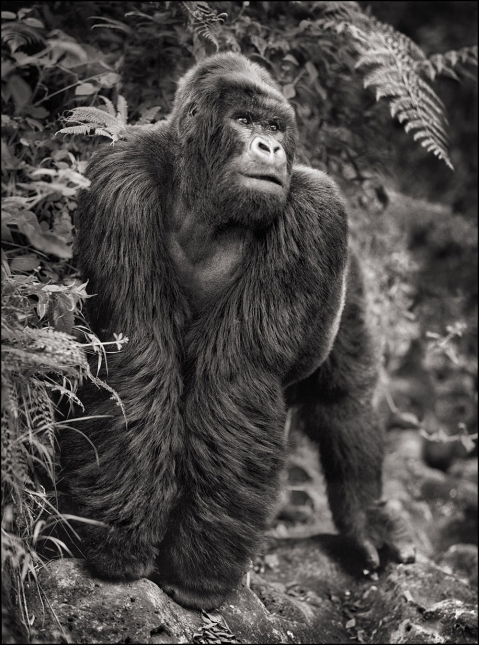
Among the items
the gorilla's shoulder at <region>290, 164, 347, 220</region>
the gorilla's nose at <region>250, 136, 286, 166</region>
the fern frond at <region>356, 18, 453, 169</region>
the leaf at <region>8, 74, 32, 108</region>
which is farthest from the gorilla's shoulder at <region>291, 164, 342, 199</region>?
the leaf at <region>8, 74, 32, 108</region>

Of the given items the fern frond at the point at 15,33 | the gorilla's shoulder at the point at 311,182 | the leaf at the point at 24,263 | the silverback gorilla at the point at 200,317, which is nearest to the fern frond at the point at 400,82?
the gorilla's shoulder at the point at 311,182

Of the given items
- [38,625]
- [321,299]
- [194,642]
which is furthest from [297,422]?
[38,625]

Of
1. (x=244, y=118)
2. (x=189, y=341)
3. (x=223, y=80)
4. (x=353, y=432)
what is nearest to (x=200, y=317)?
(x=189, y=341)

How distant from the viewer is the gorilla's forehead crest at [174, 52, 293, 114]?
2967 mm

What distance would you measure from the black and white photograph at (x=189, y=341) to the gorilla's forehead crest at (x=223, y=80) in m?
0.01

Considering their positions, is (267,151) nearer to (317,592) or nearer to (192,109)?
(192,109)

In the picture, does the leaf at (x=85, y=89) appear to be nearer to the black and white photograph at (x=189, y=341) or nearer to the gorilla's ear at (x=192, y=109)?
the black and white photograph at (x=189, y=341)

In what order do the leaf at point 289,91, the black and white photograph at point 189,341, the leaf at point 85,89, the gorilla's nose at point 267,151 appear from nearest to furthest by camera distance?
the black and white photograph at point 189,341 < the gorilla's nose at point 267,151 < the leaf at point 85,89 < the leaf at point 289,91

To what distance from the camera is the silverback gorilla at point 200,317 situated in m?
2.73

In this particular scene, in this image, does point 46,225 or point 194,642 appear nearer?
point 194,642

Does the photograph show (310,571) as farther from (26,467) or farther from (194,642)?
(26,467)

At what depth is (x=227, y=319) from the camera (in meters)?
2.87

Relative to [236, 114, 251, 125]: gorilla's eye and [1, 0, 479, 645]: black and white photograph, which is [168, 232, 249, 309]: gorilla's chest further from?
[236, 114, 251, 125]: gorilla's eye

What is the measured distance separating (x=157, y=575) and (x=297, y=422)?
205 centimetres
